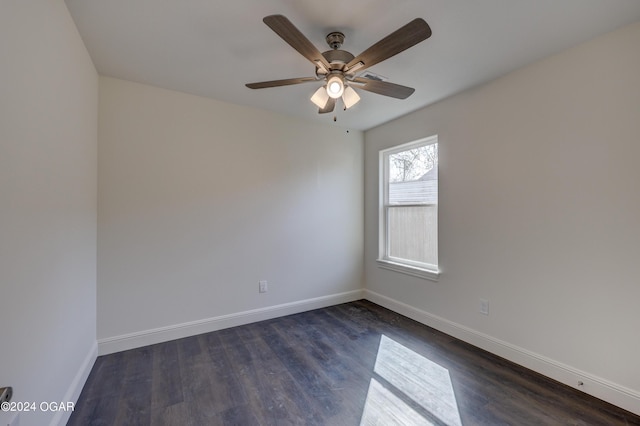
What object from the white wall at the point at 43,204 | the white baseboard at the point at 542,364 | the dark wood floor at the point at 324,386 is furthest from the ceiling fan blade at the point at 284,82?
the white baseboard at the point at 542,364

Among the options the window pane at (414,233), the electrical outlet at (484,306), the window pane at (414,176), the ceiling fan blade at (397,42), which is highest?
the ceiling fan blade at (397,42)

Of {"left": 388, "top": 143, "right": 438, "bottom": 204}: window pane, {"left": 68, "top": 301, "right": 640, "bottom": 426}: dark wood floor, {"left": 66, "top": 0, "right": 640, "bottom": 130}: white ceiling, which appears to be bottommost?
{"left": 68, "top": 301, "right": 640, "bottom": 426}: dark wood floor

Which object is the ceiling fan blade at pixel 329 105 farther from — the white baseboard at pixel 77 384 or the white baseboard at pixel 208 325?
the white baseboard at pixel 77 384

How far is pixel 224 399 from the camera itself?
1.89 metres

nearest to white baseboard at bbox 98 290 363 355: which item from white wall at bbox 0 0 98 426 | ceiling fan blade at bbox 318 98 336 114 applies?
white wall at bbox 0 0 98 426

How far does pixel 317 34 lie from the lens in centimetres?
188

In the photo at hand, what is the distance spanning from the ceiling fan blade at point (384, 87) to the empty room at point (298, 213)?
0.6 inches

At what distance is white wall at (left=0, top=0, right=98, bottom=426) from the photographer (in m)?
1.10

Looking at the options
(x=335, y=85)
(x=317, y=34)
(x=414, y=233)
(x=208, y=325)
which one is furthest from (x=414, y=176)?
(x=208, y=325)

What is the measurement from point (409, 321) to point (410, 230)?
107 cm

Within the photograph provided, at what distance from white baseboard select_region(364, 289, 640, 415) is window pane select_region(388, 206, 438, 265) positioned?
2.10 ft

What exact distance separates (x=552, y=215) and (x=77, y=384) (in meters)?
3.64

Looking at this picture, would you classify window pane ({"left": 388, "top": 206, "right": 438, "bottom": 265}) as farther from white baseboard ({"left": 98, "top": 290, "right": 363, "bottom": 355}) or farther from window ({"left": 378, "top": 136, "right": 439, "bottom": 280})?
white baseboard ({"left": 98, "top": 290, "right": 363, "bottom": 355})

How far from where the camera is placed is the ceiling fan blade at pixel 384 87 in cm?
191
